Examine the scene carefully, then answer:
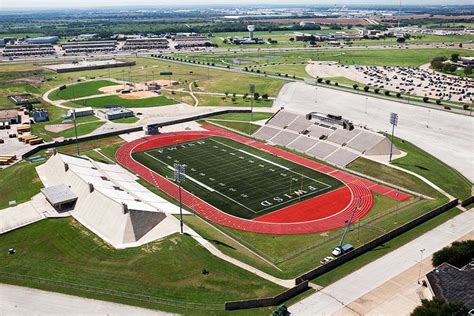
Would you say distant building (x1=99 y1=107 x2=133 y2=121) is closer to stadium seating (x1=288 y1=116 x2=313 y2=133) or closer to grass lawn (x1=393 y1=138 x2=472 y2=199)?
stadium seating (x1=288 y1=116 x2=313 y2=133)

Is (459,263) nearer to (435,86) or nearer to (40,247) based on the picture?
(40,247)

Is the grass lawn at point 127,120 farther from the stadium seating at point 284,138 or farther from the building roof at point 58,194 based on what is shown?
the building roof at point 58,194

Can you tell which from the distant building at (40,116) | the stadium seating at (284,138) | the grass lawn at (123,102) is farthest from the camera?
the grass lawn at (123,102)

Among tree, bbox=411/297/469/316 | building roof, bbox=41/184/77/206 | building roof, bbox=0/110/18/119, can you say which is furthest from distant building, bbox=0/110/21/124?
tree, bbox=411/297/469/316

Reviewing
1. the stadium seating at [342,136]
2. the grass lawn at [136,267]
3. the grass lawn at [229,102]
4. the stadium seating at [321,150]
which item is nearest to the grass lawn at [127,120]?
the grass lawn at [229,102]

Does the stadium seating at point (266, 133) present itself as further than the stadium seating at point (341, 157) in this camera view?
Yes

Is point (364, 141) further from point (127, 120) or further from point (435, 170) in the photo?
point (127, 120)
